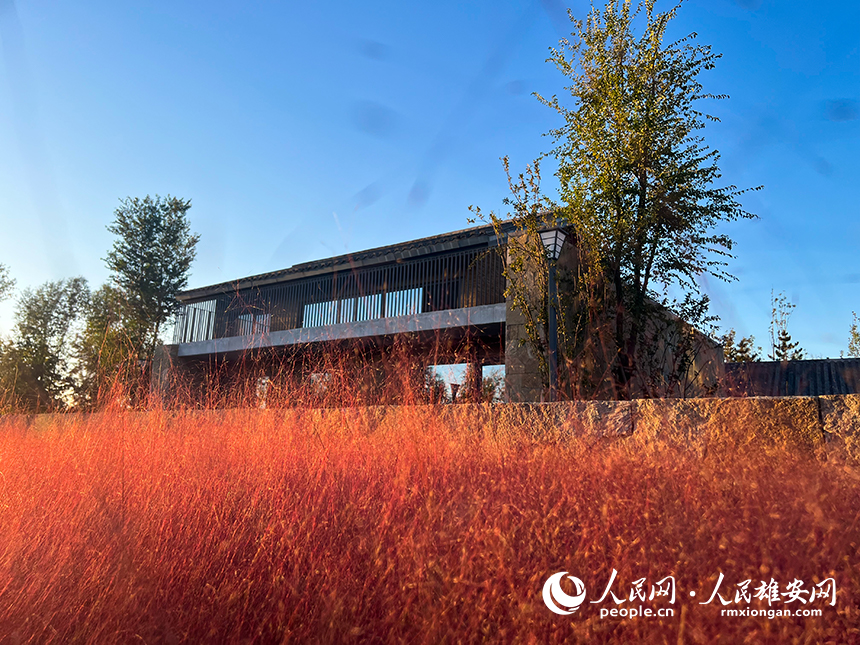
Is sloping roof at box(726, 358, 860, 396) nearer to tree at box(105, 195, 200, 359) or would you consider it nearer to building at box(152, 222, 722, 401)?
building at box(152, 222, 722, 401)

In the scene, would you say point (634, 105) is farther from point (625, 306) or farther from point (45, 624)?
point (45, 624)

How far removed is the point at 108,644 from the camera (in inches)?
66.8

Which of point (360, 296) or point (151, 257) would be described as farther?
point (151, 257)

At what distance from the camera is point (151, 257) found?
811 inches

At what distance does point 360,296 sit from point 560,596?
9176 millimetres

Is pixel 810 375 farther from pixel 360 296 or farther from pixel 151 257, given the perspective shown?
pixel 151 257

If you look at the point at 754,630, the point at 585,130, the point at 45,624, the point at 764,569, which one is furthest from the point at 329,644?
the point at 585,130

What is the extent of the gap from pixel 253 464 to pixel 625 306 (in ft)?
18.8

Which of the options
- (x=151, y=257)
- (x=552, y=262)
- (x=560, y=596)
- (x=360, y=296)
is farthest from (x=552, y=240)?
(x=151, y=257)

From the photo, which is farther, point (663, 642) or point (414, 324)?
point (414, 324)

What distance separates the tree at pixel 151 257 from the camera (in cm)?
1980

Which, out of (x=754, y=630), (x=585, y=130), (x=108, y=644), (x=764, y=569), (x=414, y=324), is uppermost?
(x=585, y=130)

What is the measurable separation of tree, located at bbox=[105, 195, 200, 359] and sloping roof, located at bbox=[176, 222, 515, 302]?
24.8ft

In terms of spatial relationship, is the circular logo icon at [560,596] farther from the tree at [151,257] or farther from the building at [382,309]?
the tree at [151,257]
